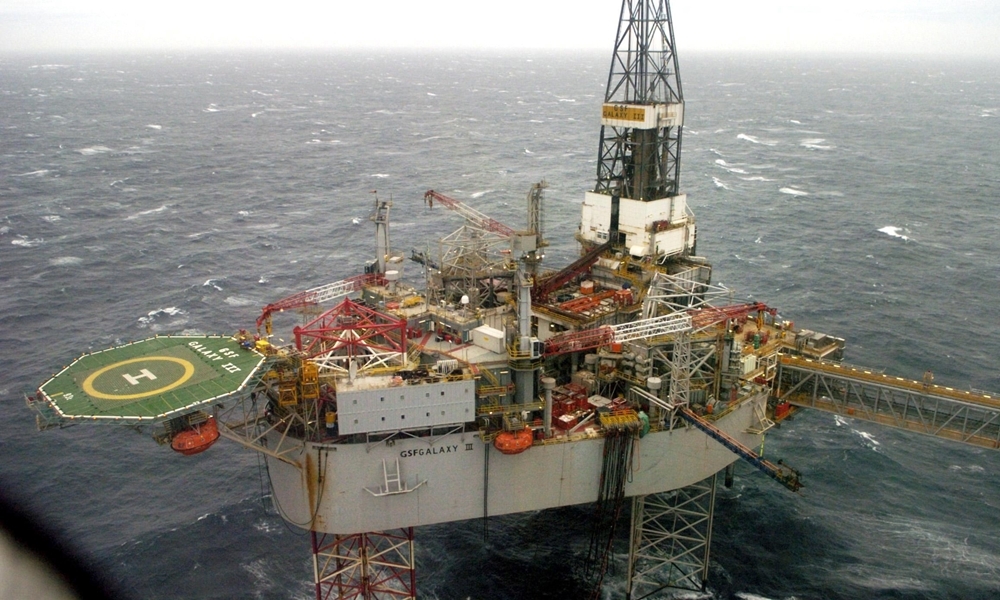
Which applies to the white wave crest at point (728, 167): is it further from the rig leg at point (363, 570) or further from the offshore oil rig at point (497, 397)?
the rig leg at point (363, 570)

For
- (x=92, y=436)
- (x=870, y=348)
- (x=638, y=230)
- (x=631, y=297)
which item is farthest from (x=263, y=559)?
(x=870, y=348)

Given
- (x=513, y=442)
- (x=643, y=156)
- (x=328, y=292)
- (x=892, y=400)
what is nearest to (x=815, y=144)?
(x=643, y=156)

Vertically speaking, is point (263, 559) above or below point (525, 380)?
below

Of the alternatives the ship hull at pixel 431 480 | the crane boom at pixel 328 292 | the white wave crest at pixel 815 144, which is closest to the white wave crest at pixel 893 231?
the white wave crest at pixel 815 144

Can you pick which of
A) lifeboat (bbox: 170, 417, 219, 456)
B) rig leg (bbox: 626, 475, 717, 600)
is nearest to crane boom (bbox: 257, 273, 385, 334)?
lifeboat (bbox: 170, 417, 219, 456)

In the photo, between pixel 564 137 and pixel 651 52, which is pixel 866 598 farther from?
pixel 564 137

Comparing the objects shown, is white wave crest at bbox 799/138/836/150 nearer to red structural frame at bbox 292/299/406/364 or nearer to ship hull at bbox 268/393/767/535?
ship hull at bbox 268/393/767/535
